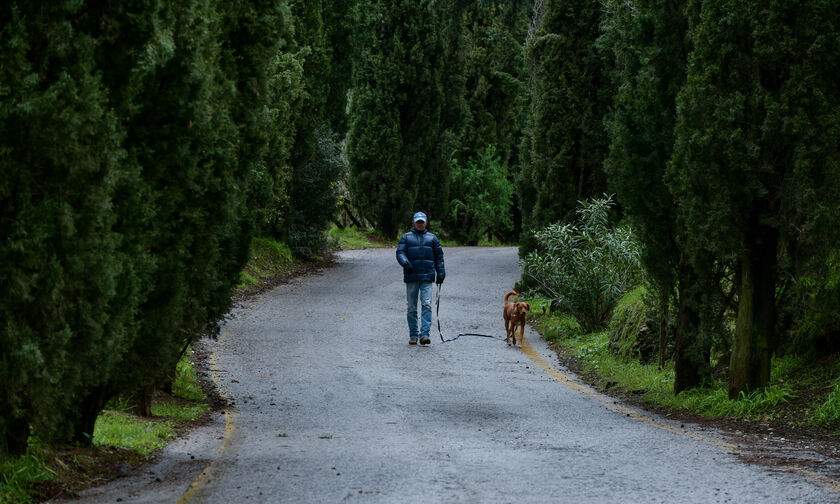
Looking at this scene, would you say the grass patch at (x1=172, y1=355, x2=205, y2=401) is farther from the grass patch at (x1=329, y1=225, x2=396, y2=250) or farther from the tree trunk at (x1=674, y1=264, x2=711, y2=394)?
the grass patch at (x1=329, y1=225, x2=396, y2=250)

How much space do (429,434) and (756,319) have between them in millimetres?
3957

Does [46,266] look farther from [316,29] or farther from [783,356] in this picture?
[316,29]

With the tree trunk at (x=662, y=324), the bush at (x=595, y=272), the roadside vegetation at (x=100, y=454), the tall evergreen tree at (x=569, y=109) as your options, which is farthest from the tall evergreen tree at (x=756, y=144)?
the tall evergreen tree at (x=569, y=109)

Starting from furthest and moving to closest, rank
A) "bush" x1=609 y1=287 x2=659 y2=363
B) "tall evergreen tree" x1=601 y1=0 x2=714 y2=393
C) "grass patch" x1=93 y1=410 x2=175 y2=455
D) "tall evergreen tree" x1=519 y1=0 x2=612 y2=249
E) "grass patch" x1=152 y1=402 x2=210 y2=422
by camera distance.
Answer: "tall evergreen tree" x1=519 y1=0 x2=612 y2=249
"bush" x1=609 y1=287 x2=659 y2=363
"tall evergreen tree" x1=601 y1=0 x2=714 y2=393
"grass patch" x1=152 y1=402 x2=210 y2=422
"grass patch" x1=93 y1=410 x2=175 y2=455

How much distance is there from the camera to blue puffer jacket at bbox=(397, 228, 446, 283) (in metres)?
17.4

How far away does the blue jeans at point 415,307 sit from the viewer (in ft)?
55.3

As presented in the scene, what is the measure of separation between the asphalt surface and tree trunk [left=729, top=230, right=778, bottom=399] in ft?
3.61

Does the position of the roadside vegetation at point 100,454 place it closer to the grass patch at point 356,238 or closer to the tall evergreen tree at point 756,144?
the tall evergreen tree at point 756,144

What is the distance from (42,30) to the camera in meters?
6.61

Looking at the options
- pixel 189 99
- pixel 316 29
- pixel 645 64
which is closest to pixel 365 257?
pixel 316 29

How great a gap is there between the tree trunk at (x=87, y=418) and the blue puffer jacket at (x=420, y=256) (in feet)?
30.3

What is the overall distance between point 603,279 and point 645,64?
19.4 feet

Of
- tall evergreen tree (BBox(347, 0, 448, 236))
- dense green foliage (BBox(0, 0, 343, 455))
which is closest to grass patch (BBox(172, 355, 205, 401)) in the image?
dense green foliage (BBox(0, 0, 343, 455))

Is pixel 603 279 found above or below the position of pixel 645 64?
below
